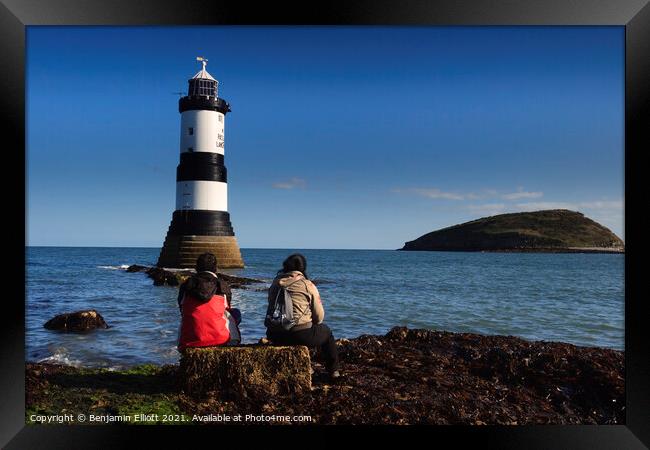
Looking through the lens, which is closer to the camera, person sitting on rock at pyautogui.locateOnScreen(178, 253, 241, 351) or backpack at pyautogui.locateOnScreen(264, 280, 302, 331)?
person sitting on rock at pyautogui.locateOnScreen(178, 253, 241, 351)

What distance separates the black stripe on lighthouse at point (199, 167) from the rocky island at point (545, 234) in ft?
271

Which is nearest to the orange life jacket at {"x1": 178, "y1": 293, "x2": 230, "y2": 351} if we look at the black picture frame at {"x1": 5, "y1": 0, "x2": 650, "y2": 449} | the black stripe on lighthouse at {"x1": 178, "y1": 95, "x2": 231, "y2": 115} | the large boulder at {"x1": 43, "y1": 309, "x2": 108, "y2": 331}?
the black picture frame at {"x1": 5, "y1": 0, "x2": 650, "y2": 449}

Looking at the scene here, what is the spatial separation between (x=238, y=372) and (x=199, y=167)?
24.2 meters

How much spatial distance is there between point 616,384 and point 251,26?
6.60 metres

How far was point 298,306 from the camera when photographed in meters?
5.40

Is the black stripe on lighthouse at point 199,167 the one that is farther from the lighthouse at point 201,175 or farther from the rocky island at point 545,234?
the rocky island at point 545,234

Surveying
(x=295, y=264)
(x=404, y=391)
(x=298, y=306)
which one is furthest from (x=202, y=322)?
(x=404, y=391)

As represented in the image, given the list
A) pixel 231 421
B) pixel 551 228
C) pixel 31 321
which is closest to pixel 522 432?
pixel 231 421

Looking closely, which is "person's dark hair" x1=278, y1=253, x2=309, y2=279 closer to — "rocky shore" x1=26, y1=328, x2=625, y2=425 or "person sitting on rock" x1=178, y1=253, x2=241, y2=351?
"person sitting on rock" x1=178, y1=253, x2=241, y2=351

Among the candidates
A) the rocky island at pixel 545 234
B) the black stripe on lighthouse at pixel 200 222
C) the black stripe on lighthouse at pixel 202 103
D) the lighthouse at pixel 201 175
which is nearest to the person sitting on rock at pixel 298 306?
the lighthouse at pixel 201 175

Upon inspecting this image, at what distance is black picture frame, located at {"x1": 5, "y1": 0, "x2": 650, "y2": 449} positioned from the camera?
4836mm

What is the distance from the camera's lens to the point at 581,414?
234 inches

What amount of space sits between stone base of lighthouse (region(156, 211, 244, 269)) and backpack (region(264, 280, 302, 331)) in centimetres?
2393

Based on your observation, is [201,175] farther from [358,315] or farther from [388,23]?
[388,23]
